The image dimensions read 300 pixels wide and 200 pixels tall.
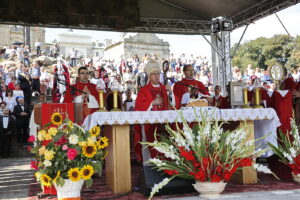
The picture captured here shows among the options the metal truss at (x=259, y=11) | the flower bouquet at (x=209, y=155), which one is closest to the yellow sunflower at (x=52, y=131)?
the flower bouquet at (x=209, y=155)

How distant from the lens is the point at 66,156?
3.95 m

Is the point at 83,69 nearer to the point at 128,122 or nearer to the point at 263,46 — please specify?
the point at 128,122

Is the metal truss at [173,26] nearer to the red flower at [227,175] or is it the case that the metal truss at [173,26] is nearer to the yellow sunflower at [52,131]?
the yellow sunflower at [52,131]

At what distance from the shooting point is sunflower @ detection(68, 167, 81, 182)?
12.7ft

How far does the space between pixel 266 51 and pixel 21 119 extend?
43991 mm

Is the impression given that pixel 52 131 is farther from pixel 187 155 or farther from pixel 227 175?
pixel 227 175

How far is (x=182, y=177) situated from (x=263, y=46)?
162 ft

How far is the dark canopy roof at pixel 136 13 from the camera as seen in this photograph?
899 centimetres

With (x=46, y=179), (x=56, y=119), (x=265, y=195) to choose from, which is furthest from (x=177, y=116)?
(x=46, y=179)

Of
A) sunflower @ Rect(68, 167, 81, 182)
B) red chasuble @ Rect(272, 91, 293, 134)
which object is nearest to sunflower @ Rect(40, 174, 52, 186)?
sunflower @ Rect(68, 167, 81, 182)

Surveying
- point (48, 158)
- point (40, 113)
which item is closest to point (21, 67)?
point (40, 113)

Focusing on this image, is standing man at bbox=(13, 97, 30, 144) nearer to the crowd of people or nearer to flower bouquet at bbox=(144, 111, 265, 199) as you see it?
the crowd of people

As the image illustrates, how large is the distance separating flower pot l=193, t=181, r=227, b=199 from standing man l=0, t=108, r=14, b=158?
24.3ft

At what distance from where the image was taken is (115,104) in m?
4.84
